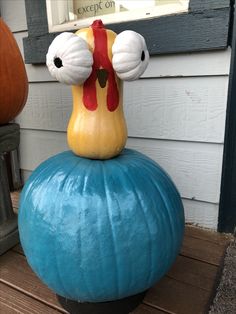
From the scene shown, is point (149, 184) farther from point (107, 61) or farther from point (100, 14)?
point (100, 14)

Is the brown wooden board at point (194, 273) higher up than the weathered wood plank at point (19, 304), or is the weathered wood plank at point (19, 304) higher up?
the weathered wood plank at point (19, 304)

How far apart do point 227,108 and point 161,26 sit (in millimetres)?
426

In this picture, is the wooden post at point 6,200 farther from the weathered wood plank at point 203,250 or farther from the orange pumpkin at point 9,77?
the weathered wood plank at point 203,250

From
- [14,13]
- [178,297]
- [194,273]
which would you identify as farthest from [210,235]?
[14,13]

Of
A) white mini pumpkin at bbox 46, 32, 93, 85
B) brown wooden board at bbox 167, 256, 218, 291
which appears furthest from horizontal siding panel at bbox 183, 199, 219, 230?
white mini pumpkin at bbox 46, 32, 93, 85

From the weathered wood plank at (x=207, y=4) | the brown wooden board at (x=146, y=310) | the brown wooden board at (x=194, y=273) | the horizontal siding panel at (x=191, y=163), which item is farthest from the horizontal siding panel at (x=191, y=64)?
the brown wooden board at (x=146, y=310)

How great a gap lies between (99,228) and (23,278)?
0.54m

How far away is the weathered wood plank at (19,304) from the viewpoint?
35.7 inches

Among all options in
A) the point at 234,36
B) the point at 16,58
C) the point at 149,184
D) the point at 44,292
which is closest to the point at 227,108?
the point at 234,36

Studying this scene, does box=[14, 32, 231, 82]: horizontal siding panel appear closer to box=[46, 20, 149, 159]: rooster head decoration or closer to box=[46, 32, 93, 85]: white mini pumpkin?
box=[46, 20, 149, 159]: rooster head decoration

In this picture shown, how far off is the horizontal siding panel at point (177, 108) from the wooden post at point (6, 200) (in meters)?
0.45

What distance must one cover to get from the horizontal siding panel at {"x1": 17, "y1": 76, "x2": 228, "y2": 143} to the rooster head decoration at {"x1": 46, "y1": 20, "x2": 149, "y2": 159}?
0.53 m

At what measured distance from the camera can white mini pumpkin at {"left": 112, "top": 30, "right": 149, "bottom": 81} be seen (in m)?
0.70

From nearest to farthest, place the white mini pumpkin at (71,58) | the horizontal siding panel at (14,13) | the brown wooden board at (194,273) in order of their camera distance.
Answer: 1. the white mini pumpkin at (71,58)
2. the brown wooden board at (194,273)
3. the horizontal siding panel at (14,13)
